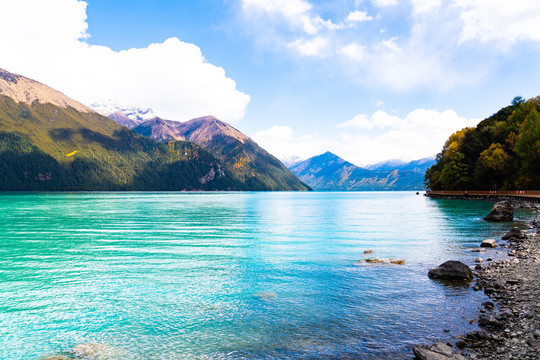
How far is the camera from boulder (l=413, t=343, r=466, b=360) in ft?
36.2

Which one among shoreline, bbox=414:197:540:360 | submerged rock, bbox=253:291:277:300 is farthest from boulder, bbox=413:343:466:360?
submerged rock, bbox=253:291:277:300

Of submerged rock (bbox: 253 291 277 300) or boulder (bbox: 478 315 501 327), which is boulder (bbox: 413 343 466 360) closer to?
boulder (bbox: 478 315 501 327)

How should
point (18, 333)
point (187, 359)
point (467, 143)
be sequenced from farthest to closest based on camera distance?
point (467, 143) → point (18, 333) → point (187, 359)

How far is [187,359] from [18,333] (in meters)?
8.45

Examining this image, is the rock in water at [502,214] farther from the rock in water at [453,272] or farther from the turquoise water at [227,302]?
the rock in water at [453,272]

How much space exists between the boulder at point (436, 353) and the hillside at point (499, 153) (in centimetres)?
10621

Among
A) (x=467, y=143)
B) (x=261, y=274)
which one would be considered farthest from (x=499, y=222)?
(x=467, y=143)

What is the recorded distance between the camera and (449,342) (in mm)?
12766

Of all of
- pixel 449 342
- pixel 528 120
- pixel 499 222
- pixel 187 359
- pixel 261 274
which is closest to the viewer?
pixel 187 359

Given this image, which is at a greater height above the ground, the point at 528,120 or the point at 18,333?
the point at 528,120

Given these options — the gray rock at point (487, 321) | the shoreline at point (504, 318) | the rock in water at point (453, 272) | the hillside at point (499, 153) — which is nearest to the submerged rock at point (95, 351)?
the shoreline at point (504, 318)

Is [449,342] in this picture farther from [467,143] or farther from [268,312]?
[467,143]

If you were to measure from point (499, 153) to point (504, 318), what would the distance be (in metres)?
123

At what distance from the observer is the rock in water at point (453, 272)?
2159 cm
